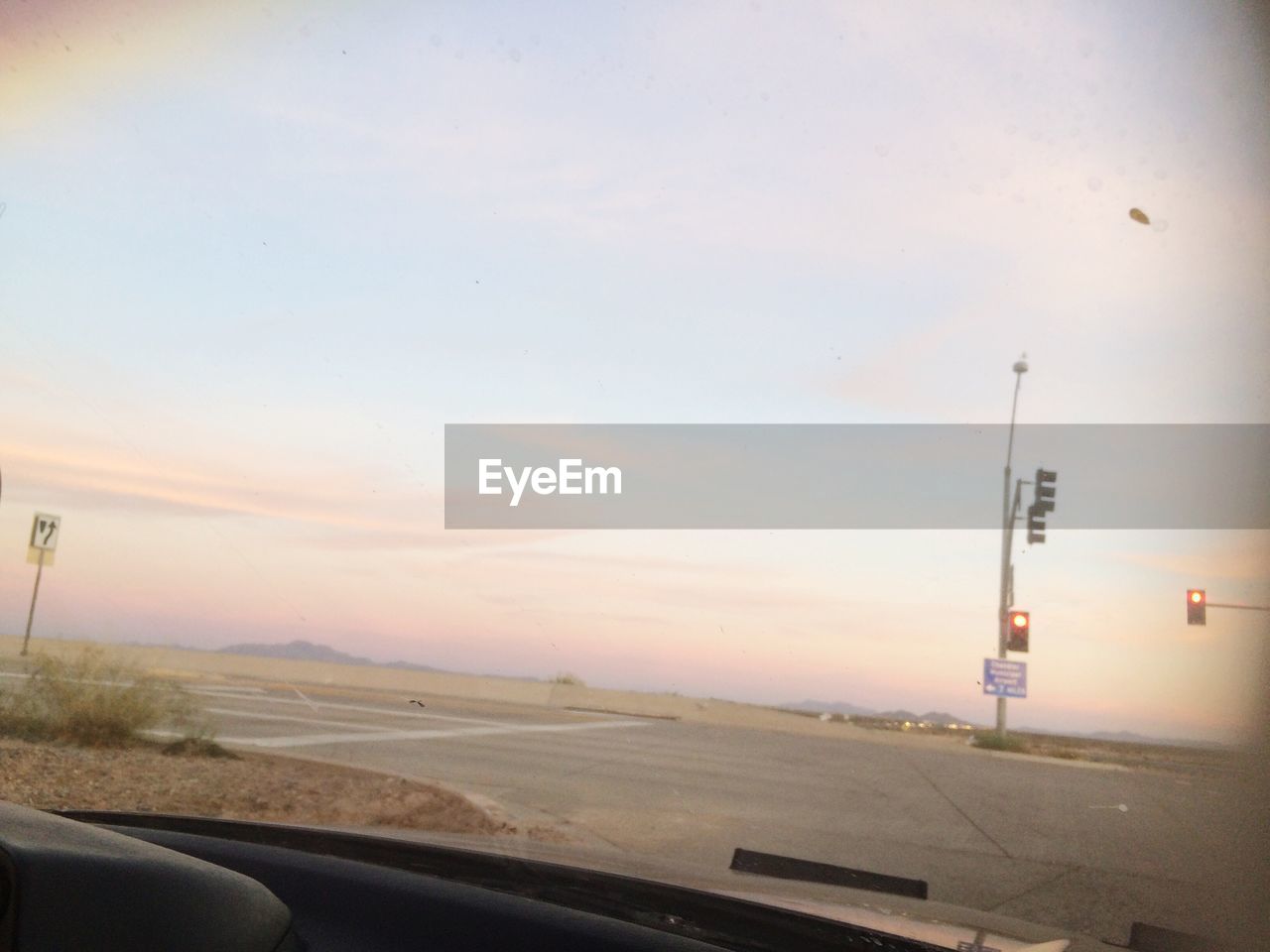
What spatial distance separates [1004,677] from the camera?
1204cm

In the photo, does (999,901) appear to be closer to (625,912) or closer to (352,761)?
(625,912)

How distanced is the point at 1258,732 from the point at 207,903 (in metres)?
11.0

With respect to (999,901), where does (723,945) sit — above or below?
above

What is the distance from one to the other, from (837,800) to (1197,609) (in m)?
7.54

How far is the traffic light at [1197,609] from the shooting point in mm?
15766

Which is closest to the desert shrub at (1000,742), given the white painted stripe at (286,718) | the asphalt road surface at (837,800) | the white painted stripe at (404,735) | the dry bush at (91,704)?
the asphalt road surface at (837,800)

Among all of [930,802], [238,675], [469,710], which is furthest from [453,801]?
[238,675]

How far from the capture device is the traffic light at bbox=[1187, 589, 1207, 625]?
15.8m

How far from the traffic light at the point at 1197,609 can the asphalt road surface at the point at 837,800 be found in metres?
2.24

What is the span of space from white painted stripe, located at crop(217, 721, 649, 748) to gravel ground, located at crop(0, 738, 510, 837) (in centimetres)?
192

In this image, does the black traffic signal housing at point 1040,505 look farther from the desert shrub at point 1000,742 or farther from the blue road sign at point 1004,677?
the desert shrub at point 1000,742

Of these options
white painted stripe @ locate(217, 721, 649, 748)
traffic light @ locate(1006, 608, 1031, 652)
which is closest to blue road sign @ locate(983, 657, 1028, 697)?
traffic light @ locate(1006, 608, 1031, 652)

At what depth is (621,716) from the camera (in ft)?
76.2

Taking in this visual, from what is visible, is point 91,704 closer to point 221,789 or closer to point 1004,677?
point 221,789
